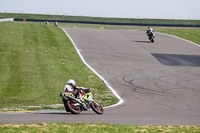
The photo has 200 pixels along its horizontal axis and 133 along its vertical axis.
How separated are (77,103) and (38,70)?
11874mm

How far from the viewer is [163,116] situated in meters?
14.4

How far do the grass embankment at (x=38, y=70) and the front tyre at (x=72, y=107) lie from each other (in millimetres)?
3139

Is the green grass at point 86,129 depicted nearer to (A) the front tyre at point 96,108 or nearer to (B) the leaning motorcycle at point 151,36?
(A) the front tyre at point 96,108

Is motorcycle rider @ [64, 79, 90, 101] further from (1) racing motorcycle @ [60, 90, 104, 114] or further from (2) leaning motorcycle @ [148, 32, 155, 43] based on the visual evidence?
(2) leaning motorcycle @ [148, 32, 155, 43]

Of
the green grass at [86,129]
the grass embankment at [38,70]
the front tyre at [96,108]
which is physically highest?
the green grass at [86,129]

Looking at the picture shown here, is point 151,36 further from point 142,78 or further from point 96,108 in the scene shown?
point 96,108

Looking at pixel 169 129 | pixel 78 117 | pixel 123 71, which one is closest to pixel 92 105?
pixel 78 117

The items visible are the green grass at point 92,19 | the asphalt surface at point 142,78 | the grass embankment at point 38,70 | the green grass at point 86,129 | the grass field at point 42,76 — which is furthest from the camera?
the green grass at point 92,19

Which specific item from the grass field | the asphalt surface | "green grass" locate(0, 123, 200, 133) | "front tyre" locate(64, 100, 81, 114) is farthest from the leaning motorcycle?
"green grass" locate(0, 123, 200, 133)

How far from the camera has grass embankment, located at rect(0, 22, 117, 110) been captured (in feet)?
64.2

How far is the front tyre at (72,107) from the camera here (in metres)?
14.3

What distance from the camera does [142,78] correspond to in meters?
25.0

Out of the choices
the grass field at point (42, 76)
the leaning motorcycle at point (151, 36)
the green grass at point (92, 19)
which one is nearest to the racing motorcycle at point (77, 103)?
the grass field at point (42, 76)

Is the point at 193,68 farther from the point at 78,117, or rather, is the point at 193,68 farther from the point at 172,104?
the point at 78,117
